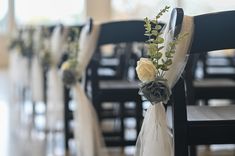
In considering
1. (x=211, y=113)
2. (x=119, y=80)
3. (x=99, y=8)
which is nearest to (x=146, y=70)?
(x=211, y=113)

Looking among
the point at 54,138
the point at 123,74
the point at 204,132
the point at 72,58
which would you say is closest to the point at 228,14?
the point at 204,132

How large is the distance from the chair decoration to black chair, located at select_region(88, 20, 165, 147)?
7 cm

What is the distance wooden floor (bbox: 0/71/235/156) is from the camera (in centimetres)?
293

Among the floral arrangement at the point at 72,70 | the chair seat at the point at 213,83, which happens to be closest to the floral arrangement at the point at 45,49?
the floral arrangement at the point at 72,70

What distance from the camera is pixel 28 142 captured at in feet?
10.7

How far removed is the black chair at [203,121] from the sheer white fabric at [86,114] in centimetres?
106

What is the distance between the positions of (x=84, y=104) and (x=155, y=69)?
112 centimetres

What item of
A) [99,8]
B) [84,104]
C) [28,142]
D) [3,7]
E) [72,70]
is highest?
[3,7]

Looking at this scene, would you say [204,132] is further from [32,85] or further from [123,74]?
[32,85]

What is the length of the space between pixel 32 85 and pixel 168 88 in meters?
2.54

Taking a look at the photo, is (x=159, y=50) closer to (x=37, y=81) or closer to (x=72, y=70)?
(x=72, y=70)

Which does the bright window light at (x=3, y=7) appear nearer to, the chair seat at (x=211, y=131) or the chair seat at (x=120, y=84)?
the chair seat at (x=120, y=84)

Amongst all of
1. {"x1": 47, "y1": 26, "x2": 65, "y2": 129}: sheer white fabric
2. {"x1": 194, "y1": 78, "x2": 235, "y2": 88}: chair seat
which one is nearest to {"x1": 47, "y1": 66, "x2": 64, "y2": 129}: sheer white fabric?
{"x1": 47, "y1": 26, "x2": 65, "y2": 129}: sheer white fabric

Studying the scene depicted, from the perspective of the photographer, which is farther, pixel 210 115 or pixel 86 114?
pixel 86 114
